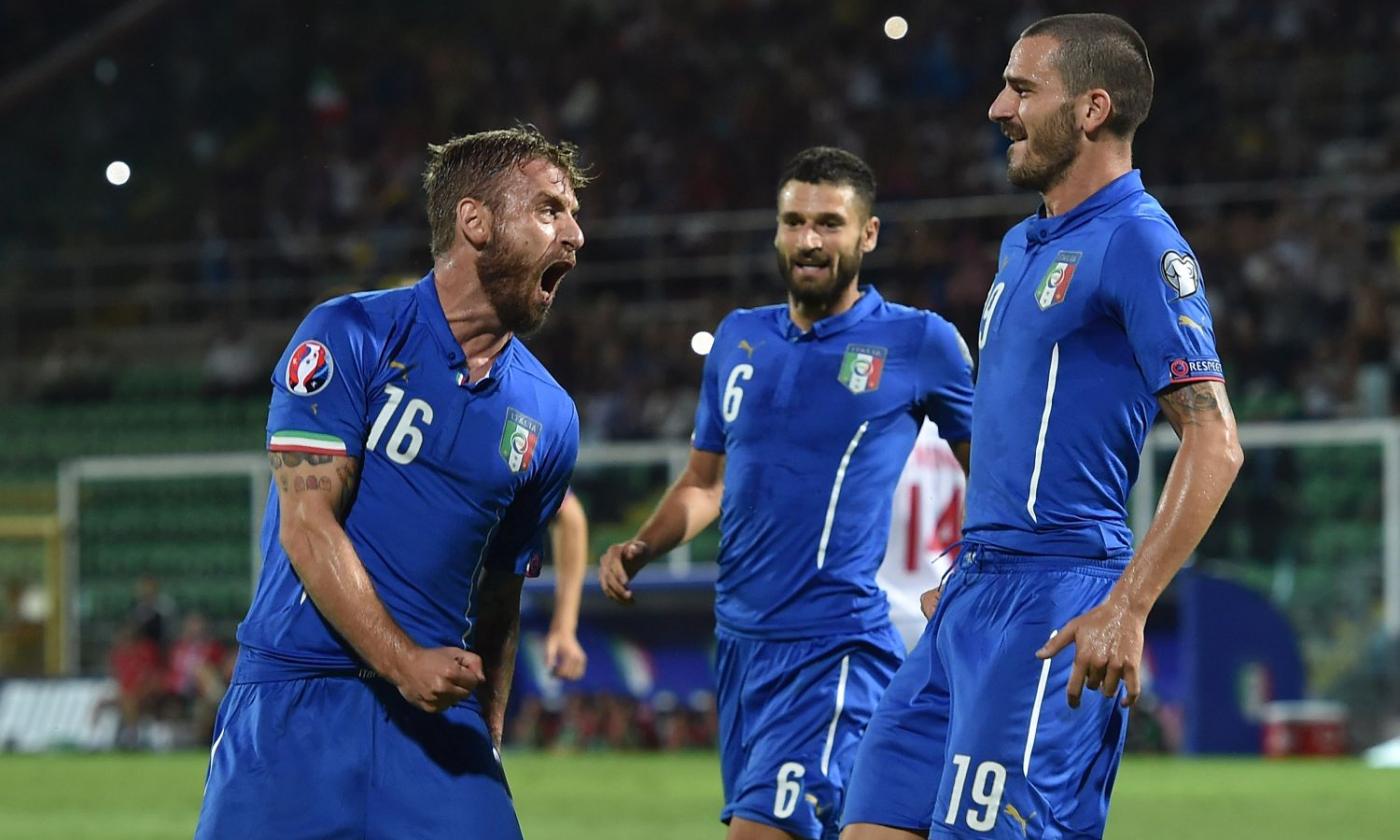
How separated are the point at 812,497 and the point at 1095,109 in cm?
189

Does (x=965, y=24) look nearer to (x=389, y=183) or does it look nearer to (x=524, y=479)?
(x=389, y=183)

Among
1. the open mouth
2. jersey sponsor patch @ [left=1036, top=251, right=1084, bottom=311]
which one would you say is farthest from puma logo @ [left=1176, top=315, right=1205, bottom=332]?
the open mouth

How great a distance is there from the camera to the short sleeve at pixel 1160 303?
413 cm

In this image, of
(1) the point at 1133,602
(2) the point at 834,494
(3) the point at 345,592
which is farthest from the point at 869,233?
(3) the point at 345,592

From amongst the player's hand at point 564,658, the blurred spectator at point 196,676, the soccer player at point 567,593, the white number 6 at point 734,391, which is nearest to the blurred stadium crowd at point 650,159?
the blurred spectator at point 196,676

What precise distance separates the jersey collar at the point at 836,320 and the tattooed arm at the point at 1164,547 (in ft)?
7.02

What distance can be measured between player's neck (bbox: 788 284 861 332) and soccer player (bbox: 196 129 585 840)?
2.05 metres

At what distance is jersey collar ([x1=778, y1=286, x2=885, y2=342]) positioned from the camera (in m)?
6.19

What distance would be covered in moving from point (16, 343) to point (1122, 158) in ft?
72.4

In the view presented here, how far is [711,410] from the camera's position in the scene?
6.39 m

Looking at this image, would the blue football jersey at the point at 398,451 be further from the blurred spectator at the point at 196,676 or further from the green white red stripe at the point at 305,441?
the blurred spectator at the point at 196,676

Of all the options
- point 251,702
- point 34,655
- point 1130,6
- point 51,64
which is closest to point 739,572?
point 251,702

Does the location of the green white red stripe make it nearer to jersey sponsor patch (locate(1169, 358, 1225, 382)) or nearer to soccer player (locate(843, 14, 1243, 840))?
soccer player (locate(843, 14, 1243, 840))

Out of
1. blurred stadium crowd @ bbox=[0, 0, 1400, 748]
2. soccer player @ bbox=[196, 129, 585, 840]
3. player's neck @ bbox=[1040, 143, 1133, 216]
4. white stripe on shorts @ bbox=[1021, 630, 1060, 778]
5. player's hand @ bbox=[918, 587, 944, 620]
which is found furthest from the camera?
blurred stadium crowd @ bbox=[0, 0, 1400, 748]
